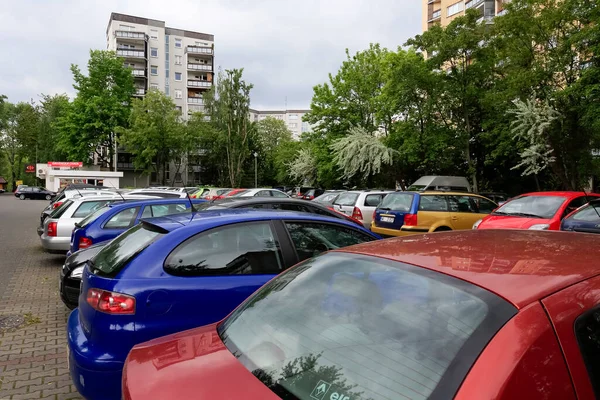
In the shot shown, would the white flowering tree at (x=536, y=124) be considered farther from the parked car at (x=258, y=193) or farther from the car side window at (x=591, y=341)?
the car side window at (x=591, y=341)

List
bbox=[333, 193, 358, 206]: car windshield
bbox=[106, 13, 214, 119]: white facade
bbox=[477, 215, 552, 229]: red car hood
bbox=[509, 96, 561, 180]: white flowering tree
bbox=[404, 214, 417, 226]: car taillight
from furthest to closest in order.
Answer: bbox=[106, 13, 214, 119]: white facade < bbox=[509, 96, 561, 180]: white flowering tree < bbox=[333, 193, 358, 206]: car windshield < bbox=[404, 214, 417, 226]: car taillight < bbox=[477, 215, 552, 229]: red car hood

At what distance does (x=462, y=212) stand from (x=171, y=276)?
9379mm

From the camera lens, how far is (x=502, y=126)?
22734mm

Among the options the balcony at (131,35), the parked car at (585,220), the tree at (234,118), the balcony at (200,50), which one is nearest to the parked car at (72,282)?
the parked car at (585,220)

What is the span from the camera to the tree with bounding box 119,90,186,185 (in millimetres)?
48697

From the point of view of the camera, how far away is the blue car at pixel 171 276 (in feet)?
9.29

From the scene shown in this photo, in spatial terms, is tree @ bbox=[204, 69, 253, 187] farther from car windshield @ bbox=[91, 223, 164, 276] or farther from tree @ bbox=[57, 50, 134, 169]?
car windshield @ bbox=[91, 223, 164, 276]

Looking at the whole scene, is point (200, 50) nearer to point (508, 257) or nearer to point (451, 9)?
point (451, 9)

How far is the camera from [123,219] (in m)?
7.62

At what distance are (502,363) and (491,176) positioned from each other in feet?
104

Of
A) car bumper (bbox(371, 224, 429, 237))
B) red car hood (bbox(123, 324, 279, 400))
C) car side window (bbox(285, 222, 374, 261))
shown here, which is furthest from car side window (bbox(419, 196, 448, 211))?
red car hood (bbox(123, 324, 279, 400))

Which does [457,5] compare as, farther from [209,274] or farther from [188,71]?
[209,274]

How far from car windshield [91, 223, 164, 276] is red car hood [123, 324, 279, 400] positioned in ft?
4.21


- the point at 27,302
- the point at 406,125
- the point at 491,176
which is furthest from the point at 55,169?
the point at 27,302
